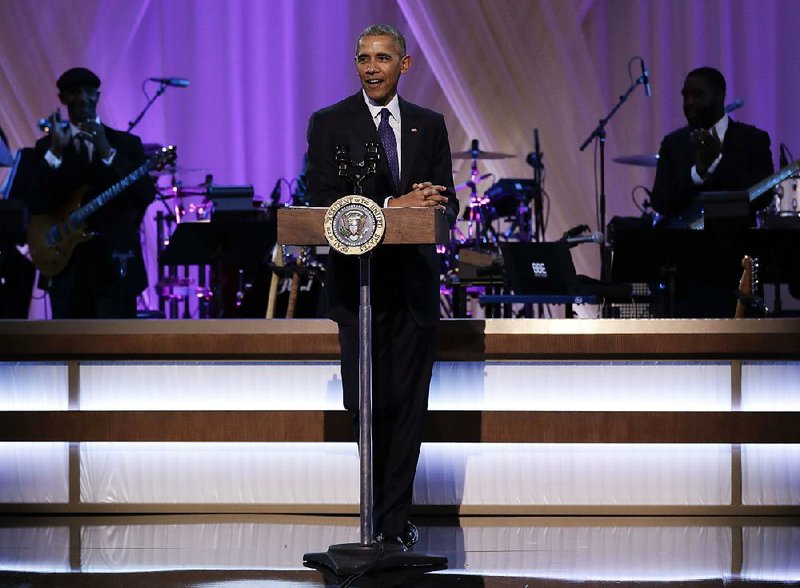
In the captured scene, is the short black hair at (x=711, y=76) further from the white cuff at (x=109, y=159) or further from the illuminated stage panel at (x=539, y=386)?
the white cuff at (x=109, y=159)

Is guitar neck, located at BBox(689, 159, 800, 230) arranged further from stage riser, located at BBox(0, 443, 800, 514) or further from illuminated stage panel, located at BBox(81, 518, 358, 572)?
illuminated stage panel, located at BBox(81, 518, 358, 572)

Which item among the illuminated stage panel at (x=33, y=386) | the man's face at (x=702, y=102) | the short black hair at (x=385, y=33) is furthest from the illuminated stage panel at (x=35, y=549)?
the man's face at (x=702, y=102)

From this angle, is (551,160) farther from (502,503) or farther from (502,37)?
(502,503)

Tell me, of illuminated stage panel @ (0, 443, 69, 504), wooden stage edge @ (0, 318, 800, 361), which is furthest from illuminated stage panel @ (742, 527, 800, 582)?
illuminated stage panel @ (0, 443, 69, 504)

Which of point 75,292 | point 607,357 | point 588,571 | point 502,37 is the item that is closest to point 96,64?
point 502,37

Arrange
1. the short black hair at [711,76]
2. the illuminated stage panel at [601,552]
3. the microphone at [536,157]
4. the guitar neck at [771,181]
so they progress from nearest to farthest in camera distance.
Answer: the illuminated stage panel at [601,552]
the guitar neck at [771,181]
the short black hair at [711,76]
the microphone at [536,157]

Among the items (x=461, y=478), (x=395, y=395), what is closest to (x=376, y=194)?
(x=395, y=395)

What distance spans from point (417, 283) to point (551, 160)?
5.86 meters

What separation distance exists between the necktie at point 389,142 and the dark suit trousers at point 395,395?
1.46ft

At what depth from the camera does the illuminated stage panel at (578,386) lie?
4625mm

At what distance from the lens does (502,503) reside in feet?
15.1

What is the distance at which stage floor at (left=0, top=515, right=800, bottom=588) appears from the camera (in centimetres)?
349

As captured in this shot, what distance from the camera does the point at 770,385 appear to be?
4617 millimetres

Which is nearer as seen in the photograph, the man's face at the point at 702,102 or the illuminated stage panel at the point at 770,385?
the illuminated stage panel at the point at 770,385
